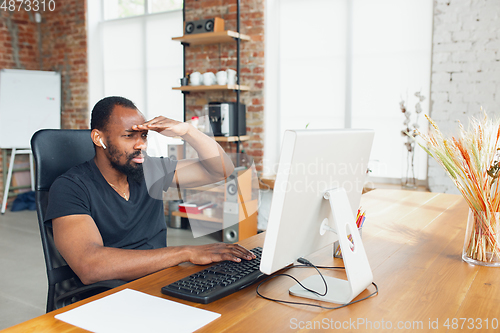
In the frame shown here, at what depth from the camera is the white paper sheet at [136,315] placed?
33.3 inches

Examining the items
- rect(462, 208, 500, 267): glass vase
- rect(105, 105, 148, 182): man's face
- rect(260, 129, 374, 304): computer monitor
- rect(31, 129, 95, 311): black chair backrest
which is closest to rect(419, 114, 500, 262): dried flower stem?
rect(462, 208, 500, 267): glass vase

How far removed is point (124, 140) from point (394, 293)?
1049 millimetres

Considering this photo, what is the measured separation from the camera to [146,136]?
1.59 m

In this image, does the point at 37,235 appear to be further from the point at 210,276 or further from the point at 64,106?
the point at 210,276

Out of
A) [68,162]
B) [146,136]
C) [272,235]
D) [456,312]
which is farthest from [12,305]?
[456,312]

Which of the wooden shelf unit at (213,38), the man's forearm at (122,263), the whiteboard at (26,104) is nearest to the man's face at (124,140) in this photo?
the man's forearm at (122,263)

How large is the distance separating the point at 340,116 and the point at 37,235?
3.33m

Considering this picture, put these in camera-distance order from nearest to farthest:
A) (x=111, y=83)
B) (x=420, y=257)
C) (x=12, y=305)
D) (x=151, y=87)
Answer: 1. (x=420, y=257)
2. (x=12, y=305)
3. (x=151, y=87)
4. (x=111, y=83)

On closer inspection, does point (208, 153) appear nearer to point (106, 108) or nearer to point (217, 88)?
point (106, 108)

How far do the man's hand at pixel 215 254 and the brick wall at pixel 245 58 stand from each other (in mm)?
2954

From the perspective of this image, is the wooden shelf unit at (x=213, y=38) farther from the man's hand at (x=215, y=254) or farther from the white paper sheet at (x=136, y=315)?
the white paper sheet at (x=136, y=315)

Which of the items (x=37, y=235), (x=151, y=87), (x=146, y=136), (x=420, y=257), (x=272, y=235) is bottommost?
(x=37, y=235)

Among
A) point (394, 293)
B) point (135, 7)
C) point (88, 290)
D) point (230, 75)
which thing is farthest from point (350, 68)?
point (88, 290)

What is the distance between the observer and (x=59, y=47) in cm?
571
